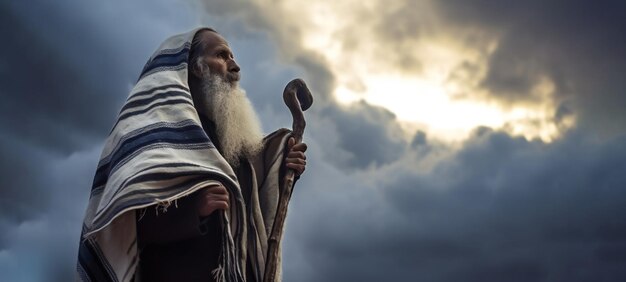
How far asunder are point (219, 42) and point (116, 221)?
1.40 m

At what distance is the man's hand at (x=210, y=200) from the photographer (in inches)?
148

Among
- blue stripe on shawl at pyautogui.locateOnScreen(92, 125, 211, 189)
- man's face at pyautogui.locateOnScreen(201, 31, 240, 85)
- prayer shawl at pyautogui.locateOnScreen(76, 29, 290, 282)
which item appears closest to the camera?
prayer shawl at pyautogui.locateOnScreen(76, 29, 290, 282)

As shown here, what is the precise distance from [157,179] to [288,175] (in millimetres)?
1022

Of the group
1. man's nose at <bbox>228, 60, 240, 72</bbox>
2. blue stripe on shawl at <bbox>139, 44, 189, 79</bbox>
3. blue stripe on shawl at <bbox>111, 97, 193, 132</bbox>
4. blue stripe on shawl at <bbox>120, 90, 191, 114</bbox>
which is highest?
man's nose at <bbox>228, 60, 240, 72</bbox>

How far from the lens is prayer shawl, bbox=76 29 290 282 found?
3719mm

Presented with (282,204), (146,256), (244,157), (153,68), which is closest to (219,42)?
(153,68)

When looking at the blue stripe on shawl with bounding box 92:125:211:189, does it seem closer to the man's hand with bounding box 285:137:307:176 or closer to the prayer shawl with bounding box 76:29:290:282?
the prayer shawl with bounding box 76:29:290:282

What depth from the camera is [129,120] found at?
161 inches

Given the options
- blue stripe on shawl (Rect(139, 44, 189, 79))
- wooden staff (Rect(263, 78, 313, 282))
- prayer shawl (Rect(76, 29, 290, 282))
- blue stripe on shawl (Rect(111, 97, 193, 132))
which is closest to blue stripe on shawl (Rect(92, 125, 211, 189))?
prayer shawl (Rect(76, 29, 290, 282))

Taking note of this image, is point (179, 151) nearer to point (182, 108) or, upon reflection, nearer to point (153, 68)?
point (182, 108)

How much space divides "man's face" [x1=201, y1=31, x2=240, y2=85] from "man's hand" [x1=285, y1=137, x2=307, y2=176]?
0.56m

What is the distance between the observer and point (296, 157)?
4543 millimetres

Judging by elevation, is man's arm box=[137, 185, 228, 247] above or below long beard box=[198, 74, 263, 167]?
below

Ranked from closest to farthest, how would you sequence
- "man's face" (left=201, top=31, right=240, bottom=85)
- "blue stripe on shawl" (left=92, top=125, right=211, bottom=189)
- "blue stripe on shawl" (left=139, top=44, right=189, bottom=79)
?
"blue stripe on shawl" (left=92, top=125, right=211, bottom=189)
"blue stripe on shawl" (left=139, top=44, right=189, bottom=79)
"man's face" (left=201, top=31, right=240, bottom=85)
